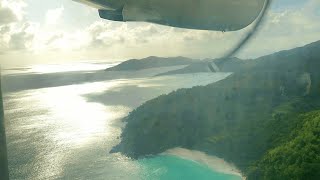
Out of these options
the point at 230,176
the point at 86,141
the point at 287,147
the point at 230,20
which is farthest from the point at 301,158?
the point at 230,20

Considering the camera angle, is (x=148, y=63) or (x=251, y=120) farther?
(x=251, y=120)

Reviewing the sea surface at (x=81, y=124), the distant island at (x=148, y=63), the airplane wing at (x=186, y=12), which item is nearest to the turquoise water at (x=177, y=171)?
the sea surface at (x=81, y=124)

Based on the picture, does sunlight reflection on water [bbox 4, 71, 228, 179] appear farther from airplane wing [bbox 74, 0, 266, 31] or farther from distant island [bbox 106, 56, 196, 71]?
airplane wing [bbox 74, 0, 266, 31]

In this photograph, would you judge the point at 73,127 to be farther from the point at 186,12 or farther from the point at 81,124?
the point at 186,12

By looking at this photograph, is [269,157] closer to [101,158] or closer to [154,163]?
[154,163]

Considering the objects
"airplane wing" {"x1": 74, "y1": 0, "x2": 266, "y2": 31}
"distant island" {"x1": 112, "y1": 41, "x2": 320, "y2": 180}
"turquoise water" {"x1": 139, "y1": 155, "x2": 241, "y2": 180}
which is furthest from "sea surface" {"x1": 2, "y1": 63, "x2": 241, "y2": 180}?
"airplane wing" {"x1": 74, "y1": 0, "x2": 266, "y2": 31}

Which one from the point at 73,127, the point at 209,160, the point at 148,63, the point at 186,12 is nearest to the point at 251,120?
the point at 209,160
